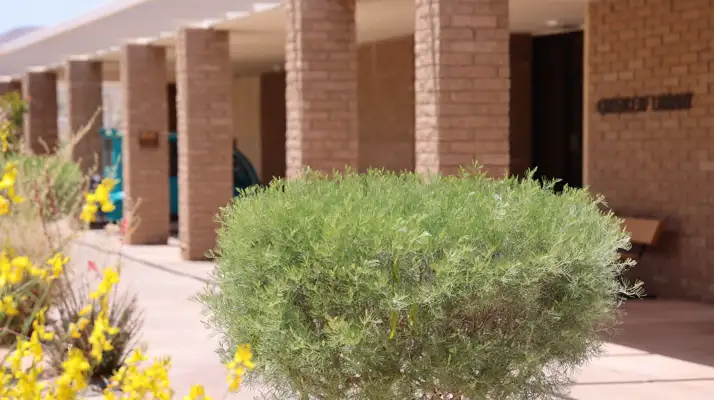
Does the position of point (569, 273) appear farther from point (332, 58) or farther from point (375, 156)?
point (375, 156)

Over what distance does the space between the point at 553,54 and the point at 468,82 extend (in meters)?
8.68

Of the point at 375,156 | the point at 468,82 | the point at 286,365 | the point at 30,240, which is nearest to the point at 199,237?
the point at 375,156

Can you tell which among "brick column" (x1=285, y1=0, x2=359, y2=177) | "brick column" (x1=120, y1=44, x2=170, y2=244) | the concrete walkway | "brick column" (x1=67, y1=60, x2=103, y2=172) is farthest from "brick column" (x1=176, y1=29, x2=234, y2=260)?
"brick column" (x1=67, y1=60, x2=103, y2=172)

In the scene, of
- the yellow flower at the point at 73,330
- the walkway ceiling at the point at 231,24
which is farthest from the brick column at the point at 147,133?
the yellow flower at the point at 73,330

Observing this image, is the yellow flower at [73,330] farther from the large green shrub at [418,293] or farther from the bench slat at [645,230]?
the bench slat at [645,230]

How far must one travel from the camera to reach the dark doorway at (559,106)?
17000 mm

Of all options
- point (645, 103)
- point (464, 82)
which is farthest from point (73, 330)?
point (645, 103)

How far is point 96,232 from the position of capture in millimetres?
21344

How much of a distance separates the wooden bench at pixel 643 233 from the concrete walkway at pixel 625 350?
2.01 feet

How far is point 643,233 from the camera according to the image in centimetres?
1198

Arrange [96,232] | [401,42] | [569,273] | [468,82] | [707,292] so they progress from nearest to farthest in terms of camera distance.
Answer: [569,273] < [468,82] < [707,292] < [401,42] < [96,232]

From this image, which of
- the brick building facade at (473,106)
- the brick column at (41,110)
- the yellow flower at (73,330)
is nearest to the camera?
the yellow flower at (73,330)

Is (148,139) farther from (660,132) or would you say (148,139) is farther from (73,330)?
(73,330)

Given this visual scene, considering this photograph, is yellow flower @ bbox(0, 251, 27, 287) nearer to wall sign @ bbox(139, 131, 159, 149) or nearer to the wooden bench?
the wooden bench
